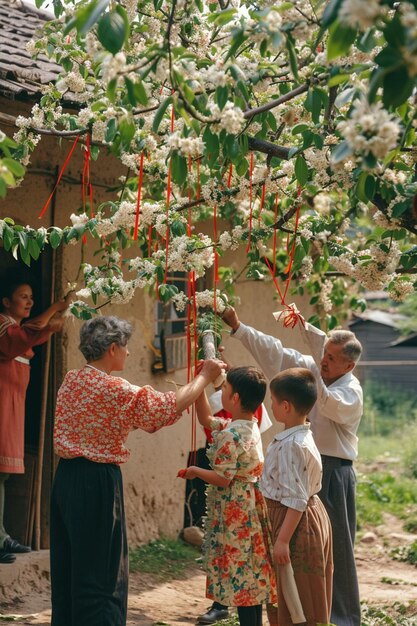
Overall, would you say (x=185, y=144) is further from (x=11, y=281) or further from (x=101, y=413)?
(x=11, y=281)

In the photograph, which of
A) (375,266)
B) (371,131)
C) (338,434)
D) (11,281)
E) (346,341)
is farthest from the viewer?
(11,281)

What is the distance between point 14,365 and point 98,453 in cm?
213

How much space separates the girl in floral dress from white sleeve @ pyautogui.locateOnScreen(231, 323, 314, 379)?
67cm

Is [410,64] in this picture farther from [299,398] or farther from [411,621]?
[411,621]

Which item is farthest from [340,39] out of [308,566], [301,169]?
[308,566]

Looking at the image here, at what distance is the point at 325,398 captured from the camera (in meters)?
5.39

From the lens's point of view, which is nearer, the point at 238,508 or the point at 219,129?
the point at 219,129

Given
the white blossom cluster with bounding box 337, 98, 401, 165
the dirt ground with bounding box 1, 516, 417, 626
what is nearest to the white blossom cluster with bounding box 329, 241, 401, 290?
the white blossom cluster with bounding box 337, 98, 401, 165

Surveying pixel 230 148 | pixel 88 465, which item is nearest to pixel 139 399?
pixel 88 465

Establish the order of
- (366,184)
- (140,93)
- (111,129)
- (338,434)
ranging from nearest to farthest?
(140,93) < (366,184) < (111,129) < (338,434)

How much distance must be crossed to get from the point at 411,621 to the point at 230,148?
11.4ft

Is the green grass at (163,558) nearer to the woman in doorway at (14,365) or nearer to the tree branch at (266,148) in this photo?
the woman in doorway at (14,365)

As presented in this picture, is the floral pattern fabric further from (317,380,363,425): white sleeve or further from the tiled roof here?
the tiled roof

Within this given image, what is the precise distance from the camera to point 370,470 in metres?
13.8
